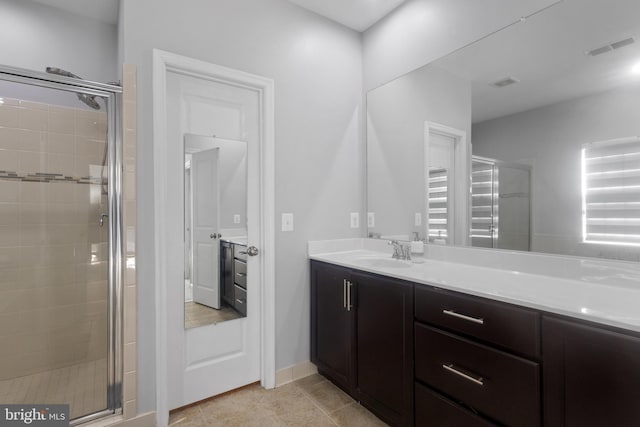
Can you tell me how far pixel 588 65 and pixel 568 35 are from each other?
18cm

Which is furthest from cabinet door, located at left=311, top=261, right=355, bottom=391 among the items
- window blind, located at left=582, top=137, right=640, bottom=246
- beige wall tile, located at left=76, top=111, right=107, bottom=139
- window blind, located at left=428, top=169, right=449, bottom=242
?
beige wall tile, located at left=76, top=111, right=107, bottom=139

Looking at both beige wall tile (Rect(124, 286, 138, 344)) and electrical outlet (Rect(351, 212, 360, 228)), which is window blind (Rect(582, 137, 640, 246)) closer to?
electrical outlet (Rect(351, 212, 360, 228))

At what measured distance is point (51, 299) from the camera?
7.20ft

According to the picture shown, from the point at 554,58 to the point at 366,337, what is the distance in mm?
1760

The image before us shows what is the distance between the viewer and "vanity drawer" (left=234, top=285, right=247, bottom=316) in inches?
83.6

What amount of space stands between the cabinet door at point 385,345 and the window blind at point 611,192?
0.88 meters

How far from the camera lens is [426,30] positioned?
210cm

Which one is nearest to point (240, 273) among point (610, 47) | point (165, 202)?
point (165, 202)

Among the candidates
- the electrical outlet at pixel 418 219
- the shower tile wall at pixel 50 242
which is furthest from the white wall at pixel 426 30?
the shower tile wall at pixel 50 242

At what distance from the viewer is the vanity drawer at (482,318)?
1136 mm

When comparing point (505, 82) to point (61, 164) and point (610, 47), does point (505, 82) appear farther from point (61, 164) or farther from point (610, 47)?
A: point (61, 164)

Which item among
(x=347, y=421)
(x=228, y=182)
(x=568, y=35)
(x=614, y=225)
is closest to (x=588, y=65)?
(x=568, y=35)

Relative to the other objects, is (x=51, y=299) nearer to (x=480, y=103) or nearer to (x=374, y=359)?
(x=374, y=359)
